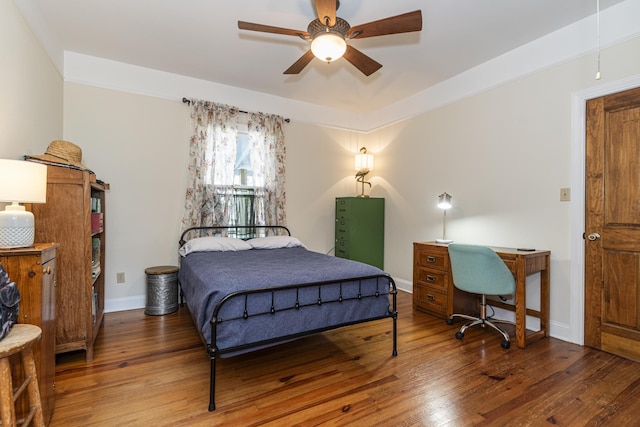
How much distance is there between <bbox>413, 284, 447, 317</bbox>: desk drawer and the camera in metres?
3.37

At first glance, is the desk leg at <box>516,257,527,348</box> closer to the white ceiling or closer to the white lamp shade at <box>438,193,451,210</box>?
the white lamp shade at <box>438,193,451,210</box>

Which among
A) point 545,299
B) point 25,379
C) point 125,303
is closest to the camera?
point 25,379

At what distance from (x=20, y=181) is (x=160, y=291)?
83.6 inches

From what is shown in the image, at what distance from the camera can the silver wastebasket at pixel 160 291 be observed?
344 centimetres

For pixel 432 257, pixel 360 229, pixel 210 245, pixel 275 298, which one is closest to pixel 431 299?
pixel 432 257

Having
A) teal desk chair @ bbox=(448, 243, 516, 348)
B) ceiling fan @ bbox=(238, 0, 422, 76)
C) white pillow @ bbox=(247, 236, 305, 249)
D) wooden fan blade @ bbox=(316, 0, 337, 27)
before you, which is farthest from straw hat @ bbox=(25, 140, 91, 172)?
teal desk chair @ bbox=(448, 243, 516, 348)

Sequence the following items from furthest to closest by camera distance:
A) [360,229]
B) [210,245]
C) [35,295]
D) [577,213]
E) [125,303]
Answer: [360,229] → [125,303] → [210,245] → [577,213] → [35,295]

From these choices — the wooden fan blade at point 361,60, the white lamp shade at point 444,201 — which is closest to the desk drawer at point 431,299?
the white lamp shade at point 444,201

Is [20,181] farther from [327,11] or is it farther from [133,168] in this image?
[133,168]

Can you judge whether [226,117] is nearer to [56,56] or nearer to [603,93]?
[56,56]

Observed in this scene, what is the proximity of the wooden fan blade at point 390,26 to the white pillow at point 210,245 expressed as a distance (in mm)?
2442

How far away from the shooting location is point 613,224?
2.60 metres

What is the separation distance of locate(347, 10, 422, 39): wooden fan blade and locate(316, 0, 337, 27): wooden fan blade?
169mm

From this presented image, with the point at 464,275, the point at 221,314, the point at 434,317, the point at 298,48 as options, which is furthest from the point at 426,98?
the point at 221,314
